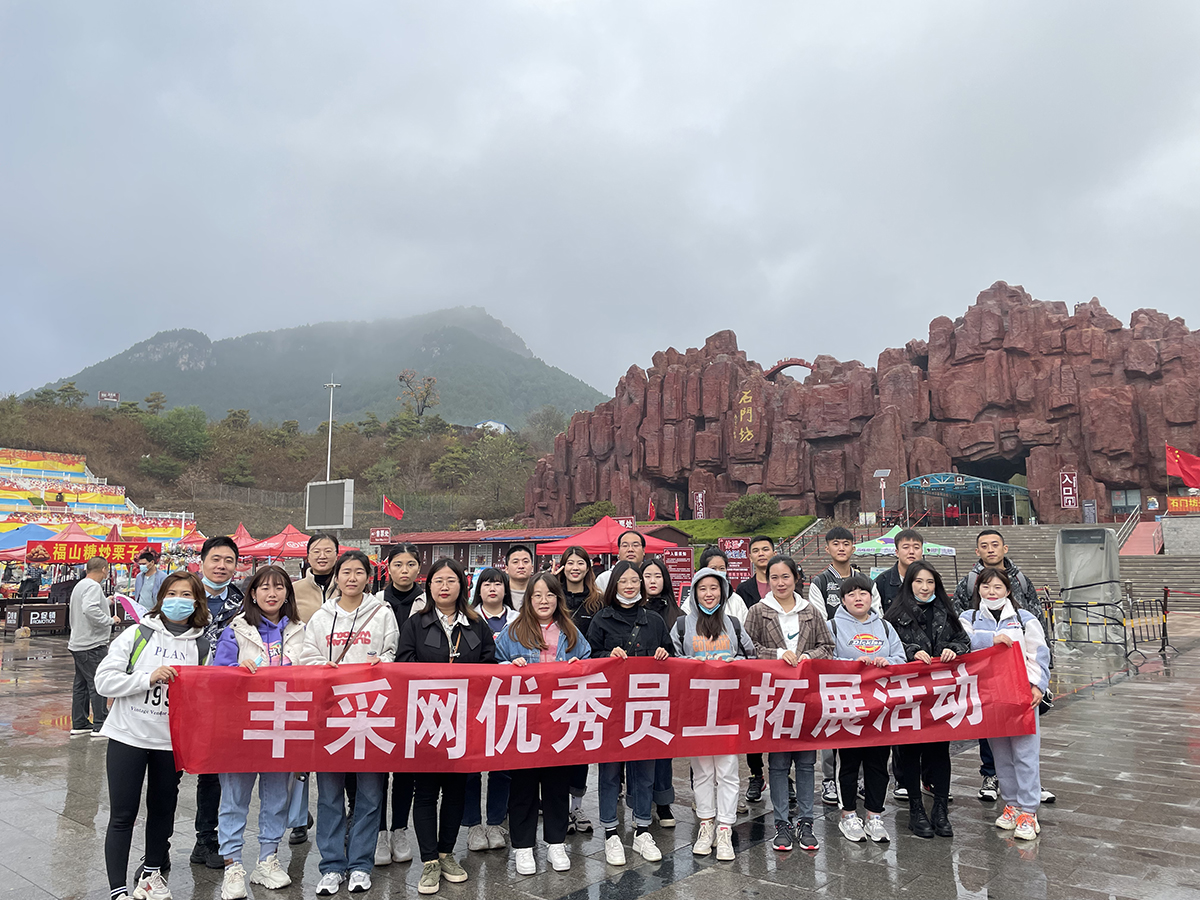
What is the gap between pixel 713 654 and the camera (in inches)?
172

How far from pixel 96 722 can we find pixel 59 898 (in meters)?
4.32

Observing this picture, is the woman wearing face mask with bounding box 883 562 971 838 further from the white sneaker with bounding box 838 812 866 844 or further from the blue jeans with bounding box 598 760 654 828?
the blue jeans with bounding box 598 760 654 828

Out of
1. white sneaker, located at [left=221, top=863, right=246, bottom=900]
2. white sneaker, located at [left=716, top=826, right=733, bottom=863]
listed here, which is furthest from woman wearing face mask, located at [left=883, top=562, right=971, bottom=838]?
white sneaker, located at [left=221, top=863, right=246, bottom=900]

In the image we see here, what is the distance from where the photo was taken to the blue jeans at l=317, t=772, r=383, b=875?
3.62 meters

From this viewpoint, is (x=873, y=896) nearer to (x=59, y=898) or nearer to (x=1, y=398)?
(x=59, y=898)

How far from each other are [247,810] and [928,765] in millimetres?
3923

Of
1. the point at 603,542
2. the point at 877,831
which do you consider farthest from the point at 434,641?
the point at 603,542

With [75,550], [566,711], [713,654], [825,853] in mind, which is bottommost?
[825,853]

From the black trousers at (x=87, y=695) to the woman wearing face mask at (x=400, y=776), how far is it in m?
3.93

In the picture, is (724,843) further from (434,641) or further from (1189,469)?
(1189,469)

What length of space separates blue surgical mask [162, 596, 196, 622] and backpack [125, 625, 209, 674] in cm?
10

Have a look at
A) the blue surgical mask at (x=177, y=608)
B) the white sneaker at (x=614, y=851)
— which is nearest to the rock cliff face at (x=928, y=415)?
the white sneaker at (x=614, y=851)

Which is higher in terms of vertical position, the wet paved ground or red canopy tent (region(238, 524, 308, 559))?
red canopy tent (region(238, 524, 308, 559))

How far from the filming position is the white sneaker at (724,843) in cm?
393
